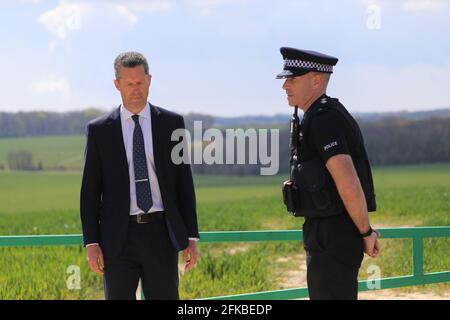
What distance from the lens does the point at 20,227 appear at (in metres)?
21.4

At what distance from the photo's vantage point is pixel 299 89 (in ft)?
13.6

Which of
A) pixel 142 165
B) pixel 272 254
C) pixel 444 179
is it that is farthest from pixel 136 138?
pixel 444 179

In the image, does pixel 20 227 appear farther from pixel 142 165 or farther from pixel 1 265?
pixel 142 165

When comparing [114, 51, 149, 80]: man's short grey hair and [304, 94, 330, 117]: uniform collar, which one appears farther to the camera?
[114, 51, 149, 80]: man's short grey hair

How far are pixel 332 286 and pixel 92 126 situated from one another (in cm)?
140

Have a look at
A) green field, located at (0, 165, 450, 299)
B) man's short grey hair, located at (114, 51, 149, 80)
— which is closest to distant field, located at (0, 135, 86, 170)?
green field, located at (0, 165, 450, 299)

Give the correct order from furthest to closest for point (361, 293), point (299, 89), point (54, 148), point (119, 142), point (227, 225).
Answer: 1. point (54, 148)
2. point (227, 225)
3. point (361, 293)
4. point (119, 142)
5. point (299, 89)

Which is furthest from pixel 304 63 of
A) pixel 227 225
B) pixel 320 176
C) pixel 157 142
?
pixel 227 225

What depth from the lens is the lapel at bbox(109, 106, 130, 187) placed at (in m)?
4.24

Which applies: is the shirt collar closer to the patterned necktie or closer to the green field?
the patterned necktie

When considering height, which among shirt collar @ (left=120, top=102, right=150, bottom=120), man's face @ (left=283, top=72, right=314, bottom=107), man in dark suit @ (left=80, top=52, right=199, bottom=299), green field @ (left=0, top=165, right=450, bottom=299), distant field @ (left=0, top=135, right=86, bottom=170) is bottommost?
green field @ (left=0, top=165, right=450, bottom=299)

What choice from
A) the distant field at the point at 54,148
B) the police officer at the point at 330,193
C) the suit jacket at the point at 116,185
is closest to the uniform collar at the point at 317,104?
the police officer at the point at 330,193

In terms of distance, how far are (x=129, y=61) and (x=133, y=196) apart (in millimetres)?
653

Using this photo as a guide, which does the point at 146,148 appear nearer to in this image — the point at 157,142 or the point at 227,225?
the point at 157,142
